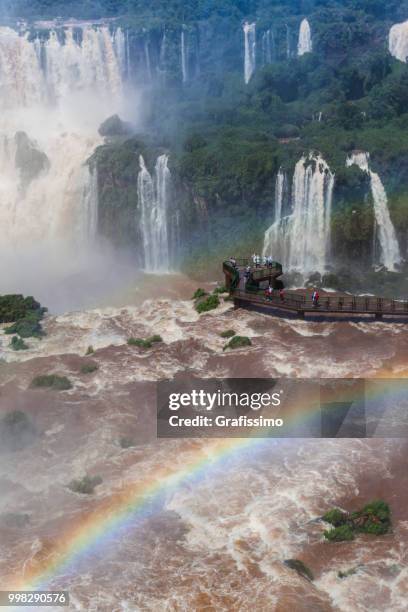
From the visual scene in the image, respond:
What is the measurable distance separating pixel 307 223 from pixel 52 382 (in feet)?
73.9

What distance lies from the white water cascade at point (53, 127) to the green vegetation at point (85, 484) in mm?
30724

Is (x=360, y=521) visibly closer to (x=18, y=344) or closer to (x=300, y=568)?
(x=300, y=568)

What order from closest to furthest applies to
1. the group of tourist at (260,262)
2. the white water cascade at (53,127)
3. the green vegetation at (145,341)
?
the green vegetation at (145,341)
the group of tourist at (260,262)
the white water cascade at (53,127)

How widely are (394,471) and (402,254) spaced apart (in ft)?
83.6

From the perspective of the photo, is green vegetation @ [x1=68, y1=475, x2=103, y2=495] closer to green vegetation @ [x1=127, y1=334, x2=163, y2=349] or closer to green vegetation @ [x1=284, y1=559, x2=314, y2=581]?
green vegetation @ [x1=284, y1=559, x2=314, y2=581]

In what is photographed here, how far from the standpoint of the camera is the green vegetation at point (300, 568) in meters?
23.3

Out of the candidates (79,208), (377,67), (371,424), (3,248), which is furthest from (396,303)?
(377,67)

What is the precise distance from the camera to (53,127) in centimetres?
7444

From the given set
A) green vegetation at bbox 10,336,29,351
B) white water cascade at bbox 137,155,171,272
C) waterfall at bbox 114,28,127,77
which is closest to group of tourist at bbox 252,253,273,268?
white water cascade at bbox 137,155,171,272

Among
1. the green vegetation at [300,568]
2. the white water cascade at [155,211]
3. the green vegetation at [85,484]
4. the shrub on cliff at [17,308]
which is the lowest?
the green vegetation at [300,568]

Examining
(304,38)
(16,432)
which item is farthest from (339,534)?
(304,38)

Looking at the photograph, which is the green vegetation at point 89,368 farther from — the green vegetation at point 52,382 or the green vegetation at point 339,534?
the green vegetation at point 339,534

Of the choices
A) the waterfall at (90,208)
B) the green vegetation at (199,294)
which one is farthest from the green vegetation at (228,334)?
the waterfall at (90,208)

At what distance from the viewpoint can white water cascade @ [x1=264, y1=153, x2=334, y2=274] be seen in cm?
5153
